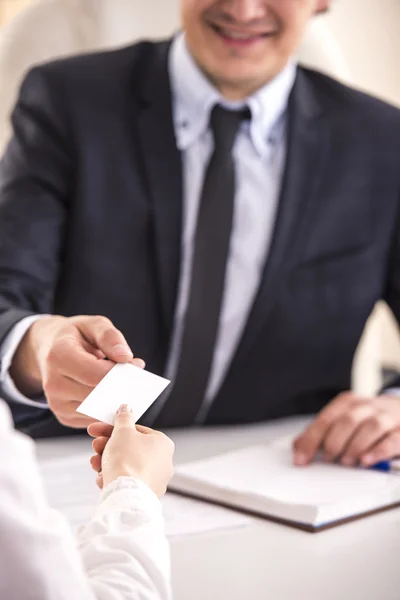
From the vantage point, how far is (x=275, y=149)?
1.12m

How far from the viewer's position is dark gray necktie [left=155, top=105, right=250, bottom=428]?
1.05m

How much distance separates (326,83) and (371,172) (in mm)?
162

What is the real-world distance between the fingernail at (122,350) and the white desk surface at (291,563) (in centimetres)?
15

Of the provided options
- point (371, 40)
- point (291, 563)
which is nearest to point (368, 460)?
point (291, 563)

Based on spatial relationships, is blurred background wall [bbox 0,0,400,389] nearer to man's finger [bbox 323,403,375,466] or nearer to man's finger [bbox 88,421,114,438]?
man's finger [bbox 323,403,375,466]

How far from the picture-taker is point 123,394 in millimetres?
501

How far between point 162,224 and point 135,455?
603 mm

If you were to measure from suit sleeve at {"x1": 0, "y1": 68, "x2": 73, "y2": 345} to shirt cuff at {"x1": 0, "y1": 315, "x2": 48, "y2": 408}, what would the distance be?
0.13 m

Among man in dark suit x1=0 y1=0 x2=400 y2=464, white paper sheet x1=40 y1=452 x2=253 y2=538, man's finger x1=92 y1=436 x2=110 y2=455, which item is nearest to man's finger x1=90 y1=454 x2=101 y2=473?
man's finger x1=92 y1=436 x2=110 y2=455

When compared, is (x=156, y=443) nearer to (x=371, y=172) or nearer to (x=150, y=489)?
(x=150, y=489)

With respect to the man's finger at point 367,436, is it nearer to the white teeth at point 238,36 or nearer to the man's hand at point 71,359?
the man's hand at point 71,359

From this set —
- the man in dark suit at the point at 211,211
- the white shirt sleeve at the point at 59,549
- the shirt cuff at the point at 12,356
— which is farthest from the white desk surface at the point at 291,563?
the man in dark suit at the point at 211,211

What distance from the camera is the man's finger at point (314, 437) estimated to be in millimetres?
756

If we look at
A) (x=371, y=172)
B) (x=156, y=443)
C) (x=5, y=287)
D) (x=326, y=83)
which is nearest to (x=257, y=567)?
(x=156, y=443)
